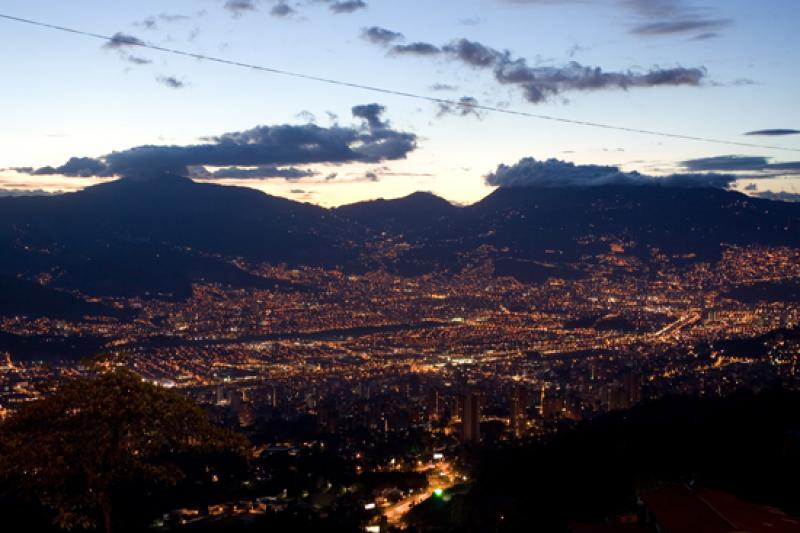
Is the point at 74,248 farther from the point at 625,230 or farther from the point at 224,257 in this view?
the point at 625,230

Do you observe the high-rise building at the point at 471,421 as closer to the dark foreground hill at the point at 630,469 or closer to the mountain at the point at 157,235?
the dark foreground hill at the point at 630,469

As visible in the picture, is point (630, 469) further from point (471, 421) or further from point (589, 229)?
point (589, 229)

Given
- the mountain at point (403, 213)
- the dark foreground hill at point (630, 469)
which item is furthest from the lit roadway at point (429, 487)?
the mountain at point (403, 213)

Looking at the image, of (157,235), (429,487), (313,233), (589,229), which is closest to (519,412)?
(429,487)

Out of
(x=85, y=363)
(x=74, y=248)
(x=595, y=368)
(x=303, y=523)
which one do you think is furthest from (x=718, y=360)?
(x=74, y=248)

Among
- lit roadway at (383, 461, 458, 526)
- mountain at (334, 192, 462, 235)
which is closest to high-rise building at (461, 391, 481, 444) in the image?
lit roadway at (383, 461, 458, 526)

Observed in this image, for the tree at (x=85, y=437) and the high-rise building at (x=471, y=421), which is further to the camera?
Answer: the high-rise building at (x=471, y=421)
